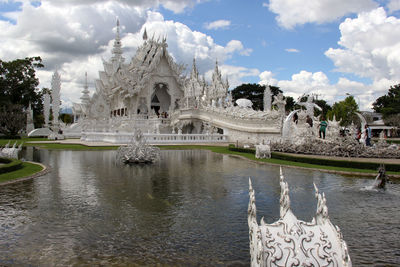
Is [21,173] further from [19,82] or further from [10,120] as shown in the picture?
[19,82]

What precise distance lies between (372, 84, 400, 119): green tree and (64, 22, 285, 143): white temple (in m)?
30.7

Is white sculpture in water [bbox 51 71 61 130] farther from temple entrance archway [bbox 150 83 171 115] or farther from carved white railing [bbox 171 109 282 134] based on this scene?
carved white railing [bbox 171 109 282 134]

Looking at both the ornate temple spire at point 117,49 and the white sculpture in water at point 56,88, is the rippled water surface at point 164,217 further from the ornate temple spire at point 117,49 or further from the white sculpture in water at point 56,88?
the ornate temple spire at point 117,49

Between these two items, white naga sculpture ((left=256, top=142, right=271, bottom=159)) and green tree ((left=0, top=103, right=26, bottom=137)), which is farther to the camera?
green tree ((left=0, top=103, right=26, bottom=137))

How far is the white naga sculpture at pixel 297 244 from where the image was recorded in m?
3.34

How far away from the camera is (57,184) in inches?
414

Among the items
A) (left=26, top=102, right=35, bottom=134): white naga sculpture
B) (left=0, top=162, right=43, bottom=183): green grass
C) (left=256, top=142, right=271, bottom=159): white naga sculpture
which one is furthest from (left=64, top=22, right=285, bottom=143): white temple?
(left=0, top=162, right=43, bottom=183): green grass

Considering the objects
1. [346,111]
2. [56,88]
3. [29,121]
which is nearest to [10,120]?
[56,88]

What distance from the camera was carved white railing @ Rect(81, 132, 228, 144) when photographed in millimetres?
28938

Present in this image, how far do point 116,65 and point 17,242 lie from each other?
5081 centimetres

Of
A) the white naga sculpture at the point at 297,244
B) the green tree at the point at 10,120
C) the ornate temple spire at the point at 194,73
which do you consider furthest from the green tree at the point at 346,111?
the white naga sculpture at the point at 297,244

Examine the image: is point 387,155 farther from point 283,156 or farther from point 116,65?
point 116,65

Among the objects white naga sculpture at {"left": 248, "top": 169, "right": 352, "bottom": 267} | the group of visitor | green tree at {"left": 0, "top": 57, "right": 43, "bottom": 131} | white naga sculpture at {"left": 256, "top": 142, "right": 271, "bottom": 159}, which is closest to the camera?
white naga sculpture at {"left": 248, "top": 169, "right": 352, "bottom": 267}

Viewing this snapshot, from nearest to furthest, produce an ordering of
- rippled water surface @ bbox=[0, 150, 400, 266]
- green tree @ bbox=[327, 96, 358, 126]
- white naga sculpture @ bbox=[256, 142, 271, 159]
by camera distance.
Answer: rippled water surface @ bbox=[0, 150, 400, 266] < white naga sculpture @ bbox=[256, 142, 271, 159] < green tree @ bbox=[327, 96, 358, 126]
